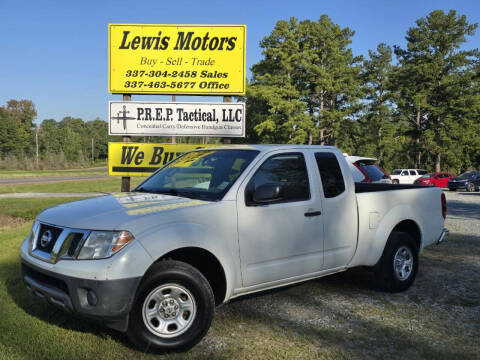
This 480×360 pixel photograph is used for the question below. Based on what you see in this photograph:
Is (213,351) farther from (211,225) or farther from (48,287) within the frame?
(48,287)

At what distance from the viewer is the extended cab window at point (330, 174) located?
4.60 meters

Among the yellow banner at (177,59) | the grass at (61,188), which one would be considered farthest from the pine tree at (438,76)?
the yellow banner at (177,59)

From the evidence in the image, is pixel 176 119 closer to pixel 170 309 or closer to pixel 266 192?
pixel 266 192

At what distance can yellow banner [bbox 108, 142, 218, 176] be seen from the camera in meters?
10.1

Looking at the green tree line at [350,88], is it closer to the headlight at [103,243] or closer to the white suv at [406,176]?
the white suv at [406,176]

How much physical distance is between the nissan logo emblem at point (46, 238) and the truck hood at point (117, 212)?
0.31 feet

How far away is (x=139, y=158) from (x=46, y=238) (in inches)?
267

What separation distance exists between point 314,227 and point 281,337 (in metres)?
1.18

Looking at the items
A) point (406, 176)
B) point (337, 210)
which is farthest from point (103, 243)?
point (406, 176)

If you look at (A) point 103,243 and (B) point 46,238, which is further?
(B) point 46,238

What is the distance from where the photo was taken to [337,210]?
15.1 ft

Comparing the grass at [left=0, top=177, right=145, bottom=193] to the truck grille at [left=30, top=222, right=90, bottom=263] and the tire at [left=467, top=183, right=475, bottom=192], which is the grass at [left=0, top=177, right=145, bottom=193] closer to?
the truck grille at [left=30, top=222, right=90, bottom=263]

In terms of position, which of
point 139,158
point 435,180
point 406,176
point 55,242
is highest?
point 139,158

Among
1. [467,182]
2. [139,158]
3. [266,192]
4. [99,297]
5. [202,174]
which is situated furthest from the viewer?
[467,182]
